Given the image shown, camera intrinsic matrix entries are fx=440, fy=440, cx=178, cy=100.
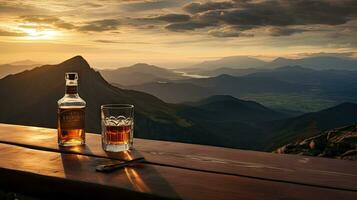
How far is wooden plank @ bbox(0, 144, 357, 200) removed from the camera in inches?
50.6

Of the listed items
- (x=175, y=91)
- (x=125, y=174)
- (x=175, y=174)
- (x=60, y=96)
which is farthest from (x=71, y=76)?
(x=175, y=91)

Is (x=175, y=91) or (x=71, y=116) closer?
(x=71, y=116)

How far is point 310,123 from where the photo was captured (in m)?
81.2

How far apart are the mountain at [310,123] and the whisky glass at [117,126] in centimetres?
7536

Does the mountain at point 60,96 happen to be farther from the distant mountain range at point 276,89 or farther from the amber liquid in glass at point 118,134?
the amber liquid in glass at point 118,134

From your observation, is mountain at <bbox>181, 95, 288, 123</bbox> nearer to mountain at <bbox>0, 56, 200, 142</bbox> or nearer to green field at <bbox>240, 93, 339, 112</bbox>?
green field at <bbox>240, 93, 339, 112</bbox>

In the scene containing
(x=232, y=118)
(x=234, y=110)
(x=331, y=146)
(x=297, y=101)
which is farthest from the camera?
(x=234, y=110)

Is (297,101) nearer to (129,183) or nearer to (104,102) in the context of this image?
(104,102)

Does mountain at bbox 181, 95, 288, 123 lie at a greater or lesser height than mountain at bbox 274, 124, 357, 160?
lesser

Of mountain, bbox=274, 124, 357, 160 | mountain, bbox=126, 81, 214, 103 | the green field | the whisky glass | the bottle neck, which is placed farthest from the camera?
mountain, bbox=126, 81, 214, 103

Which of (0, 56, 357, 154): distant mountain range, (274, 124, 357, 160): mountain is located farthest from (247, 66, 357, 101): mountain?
(274, 124, 357, 160): mountain

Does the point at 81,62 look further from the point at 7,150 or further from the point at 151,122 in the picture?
the point at 7,150

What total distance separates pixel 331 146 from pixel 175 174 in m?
3.18

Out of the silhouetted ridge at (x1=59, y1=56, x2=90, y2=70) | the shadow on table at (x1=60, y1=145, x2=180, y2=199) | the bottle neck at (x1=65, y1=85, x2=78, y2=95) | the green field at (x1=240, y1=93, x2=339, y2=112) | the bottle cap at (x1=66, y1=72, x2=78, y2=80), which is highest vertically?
the bottle cap at (x1=66, y1=72, x2=78, y2=80)
